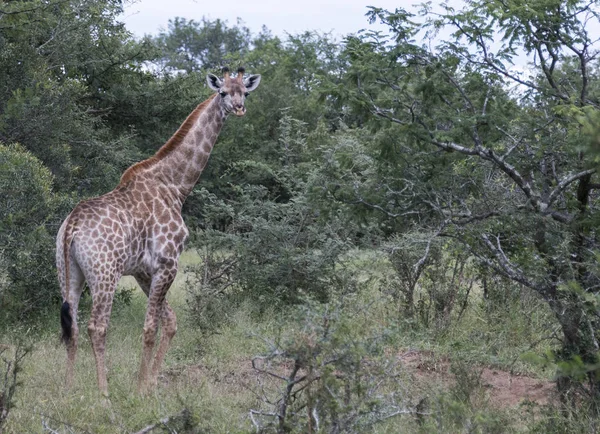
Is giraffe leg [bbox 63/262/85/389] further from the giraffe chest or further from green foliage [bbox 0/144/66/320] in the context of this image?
green foliage [bbox 0/144/66/320]

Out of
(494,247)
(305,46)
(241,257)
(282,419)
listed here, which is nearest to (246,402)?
(282,419)

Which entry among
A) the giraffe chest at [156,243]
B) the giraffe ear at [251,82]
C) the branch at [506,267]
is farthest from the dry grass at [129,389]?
the giraffe ear at [251,82]

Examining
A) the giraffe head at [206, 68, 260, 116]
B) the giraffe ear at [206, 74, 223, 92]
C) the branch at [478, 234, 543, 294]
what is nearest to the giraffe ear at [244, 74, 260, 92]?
the giraffe head at [206, 68, 260, 116]

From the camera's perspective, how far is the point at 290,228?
11.3 metres

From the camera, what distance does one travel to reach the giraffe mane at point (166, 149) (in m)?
7.85

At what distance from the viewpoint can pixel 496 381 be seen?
7.66 meters

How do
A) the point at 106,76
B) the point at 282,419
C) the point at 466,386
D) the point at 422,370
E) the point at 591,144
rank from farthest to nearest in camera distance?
the point at 106,76
the point at 422,370
the point at 466,386
the point at 282,419
the point at 591,144

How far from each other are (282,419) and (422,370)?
346cm

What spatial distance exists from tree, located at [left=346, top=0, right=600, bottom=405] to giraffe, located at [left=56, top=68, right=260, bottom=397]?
6.03ft

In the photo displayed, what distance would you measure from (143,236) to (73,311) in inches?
36.3

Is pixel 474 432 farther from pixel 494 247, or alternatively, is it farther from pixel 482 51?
pixel 482 51

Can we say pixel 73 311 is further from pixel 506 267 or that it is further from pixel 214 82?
pixel 506 267

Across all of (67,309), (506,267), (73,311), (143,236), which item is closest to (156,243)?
(143,236)

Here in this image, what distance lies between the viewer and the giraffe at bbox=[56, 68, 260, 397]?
695cm
